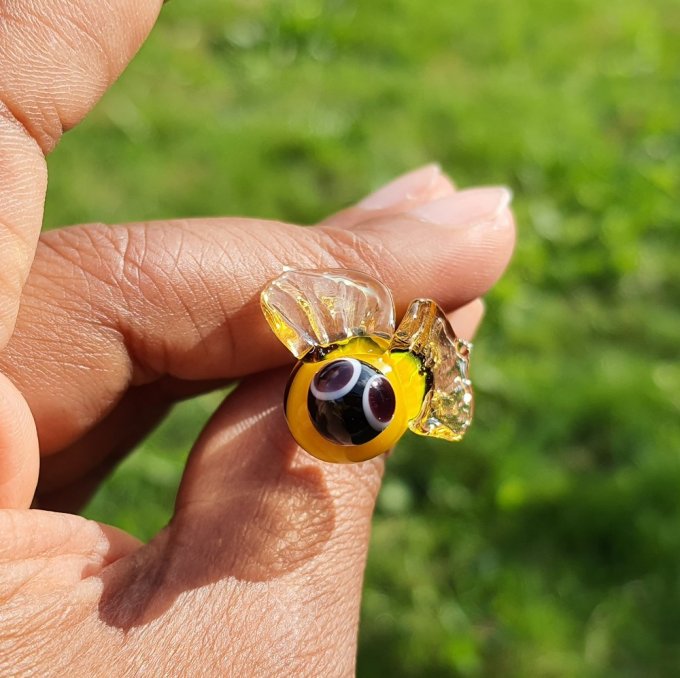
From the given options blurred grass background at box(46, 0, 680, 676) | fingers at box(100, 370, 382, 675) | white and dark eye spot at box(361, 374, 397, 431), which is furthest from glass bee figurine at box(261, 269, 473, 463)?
blurred grass background at box(46, 0, 680, 676)

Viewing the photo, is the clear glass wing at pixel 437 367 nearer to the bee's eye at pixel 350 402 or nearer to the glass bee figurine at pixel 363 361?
the glass bee figurine at pixel 363 361

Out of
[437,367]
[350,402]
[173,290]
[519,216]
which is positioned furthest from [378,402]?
[519,216]

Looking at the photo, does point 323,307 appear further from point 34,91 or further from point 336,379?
point 34,91

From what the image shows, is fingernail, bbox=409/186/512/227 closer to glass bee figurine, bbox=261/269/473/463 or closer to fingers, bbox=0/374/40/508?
glass bee figurine, bbox=261/269/473/463

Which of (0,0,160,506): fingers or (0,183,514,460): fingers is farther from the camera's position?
(0,183,514,460): fingers

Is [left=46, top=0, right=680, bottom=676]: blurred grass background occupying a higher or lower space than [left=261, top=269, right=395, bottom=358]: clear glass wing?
lower

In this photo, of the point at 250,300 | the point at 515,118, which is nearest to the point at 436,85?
the point at 515,118

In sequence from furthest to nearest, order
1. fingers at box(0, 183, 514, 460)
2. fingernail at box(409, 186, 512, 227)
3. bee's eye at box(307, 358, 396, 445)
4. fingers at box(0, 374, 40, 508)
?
fingernail at box(409, 186, 512, 227), fingers at box(0, 183, 514, 460), fingers at box(0, 374, 40, 508), bee's eye at box(307, 358, 396, 445)
